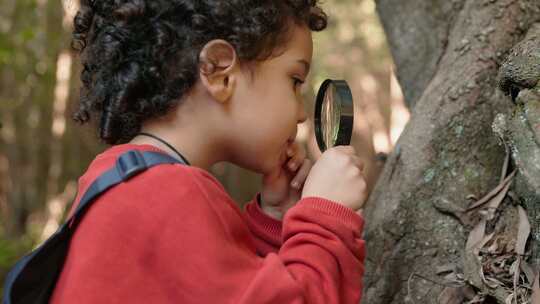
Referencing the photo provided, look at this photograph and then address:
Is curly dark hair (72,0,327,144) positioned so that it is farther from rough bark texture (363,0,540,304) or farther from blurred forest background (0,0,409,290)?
blurred forest background (0,0,409,290)

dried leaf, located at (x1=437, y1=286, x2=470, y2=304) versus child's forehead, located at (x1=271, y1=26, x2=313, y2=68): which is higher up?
child's forehead, located at (x1=271, y1=26, x2=313, y2=68)

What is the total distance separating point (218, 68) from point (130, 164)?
1.22 feet

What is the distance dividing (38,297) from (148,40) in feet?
2.30

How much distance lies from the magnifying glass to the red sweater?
423 mm

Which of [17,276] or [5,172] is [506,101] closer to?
[17,276]

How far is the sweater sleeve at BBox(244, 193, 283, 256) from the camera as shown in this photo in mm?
2160

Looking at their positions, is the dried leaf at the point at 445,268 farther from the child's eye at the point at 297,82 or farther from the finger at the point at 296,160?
the child's eye at the point at 297,82

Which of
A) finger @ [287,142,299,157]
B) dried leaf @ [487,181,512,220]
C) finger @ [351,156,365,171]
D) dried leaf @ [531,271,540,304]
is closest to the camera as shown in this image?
dried leaf @ [531,271,540,304]

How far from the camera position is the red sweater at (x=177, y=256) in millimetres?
1481

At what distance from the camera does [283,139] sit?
→ 1850 mm

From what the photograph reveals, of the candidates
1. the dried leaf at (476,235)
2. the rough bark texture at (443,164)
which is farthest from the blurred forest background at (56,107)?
the dried leaf at (476,235)

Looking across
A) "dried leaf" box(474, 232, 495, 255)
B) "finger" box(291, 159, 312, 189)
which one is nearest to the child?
"finger" box(291, 159, 312, 189)

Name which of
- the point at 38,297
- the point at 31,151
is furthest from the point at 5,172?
the point at 38,297

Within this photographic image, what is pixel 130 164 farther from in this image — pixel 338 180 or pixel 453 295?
pixel 453 295
